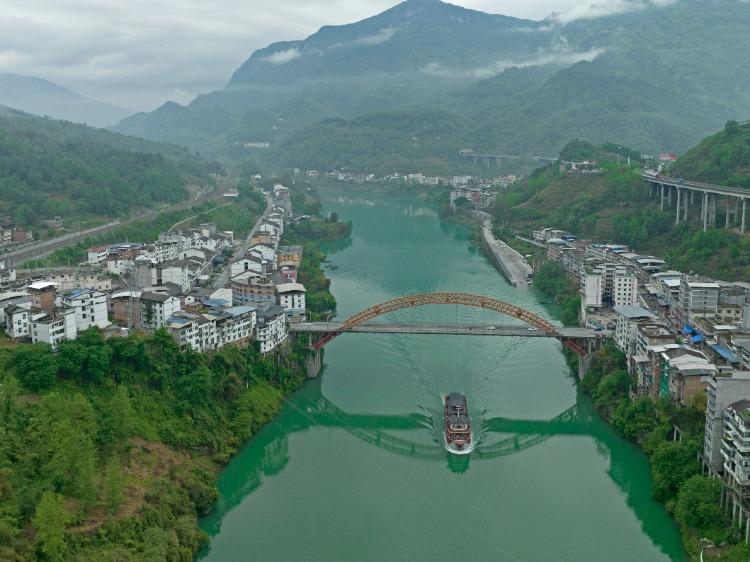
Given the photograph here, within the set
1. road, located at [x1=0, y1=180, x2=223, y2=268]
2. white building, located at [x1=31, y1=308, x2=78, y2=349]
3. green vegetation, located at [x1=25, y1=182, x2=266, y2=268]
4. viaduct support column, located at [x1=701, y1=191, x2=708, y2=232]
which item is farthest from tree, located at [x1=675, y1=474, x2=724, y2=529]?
road, located at [x1=0, y1=180, x2=223, y2=268]

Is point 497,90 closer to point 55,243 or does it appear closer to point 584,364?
point 55,243

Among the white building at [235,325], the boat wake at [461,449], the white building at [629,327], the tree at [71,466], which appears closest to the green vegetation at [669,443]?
the white building at [629,327]

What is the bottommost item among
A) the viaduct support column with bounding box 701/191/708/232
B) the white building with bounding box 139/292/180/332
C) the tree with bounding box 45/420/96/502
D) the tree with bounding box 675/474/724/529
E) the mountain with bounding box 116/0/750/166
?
the tree with bounding box 675/474/724/529

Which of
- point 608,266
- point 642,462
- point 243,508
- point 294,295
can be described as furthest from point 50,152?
point 642,462

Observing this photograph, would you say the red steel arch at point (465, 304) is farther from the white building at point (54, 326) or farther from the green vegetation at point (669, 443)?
the white building at point (54, 326)

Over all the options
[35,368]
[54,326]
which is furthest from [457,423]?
[54,326]

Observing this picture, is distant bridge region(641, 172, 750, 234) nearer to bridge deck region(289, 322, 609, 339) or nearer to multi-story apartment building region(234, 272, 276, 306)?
bridge deck region(289, 322, 609, 339)
